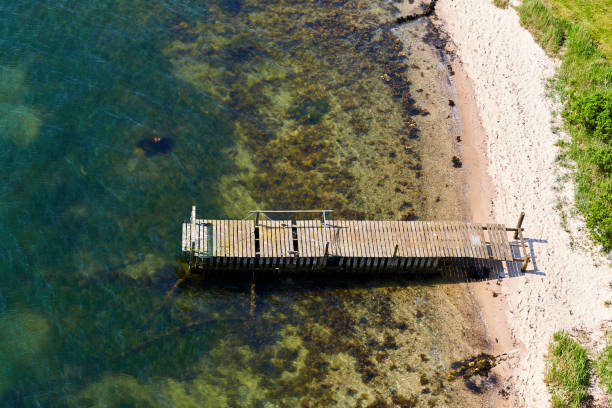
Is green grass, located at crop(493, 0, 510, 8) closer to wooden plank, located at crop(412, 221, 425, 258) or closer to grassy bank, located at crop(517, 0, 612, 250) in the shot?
grassy bank, located at crop(517, 0, 612, 250)

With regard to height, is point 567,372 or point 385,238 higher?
point 385,238

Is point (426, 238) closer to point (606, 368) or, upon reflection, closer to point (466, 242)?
point (466, 242)

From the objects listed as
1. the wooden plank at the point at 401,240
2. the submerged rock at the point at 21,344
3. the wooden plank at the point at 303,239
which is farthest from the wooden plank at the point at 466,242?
the submerged rock at the point at 21,344

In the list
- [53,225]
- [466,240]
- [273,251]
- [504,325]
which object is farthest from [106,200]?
[504,325]

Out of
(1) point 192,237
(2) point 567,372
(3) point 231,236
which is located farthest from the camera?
(3) point 231,236

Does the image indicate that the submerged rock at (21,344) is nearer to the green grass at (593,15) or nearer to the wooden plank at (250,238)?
the wooden plank at (250,238)

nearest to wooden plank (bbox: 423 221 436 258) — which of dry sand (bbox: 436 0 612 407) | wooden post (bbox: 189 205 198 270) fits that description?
dry sand (bbox: 436 0 612 407)

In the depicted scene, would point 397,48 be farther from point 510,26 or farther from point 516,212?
point 516,212

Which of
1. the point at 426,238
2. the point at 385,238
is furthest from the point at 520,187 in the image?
the point at 385,238
